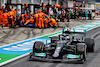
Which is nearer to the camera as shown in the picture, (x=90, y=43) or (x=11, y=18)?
(x=90, y=43)

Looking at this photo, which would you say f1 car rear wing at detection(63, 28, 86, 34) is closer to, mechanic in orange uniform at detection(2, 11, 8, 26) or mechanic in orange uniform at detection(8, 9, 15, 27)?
mechanic in orange uniform at detection(8, 9, 15, 27)

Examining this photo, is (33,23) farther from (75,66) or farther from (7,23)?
Answer: (75,66)

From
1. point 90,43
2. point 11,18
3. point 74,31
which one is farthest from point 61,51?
point 11,18

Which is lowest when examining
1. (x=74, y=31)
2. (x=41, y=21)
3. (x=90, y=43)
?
(x=41, y=21)

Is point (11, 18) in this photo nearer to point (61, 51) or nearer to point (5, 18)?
point (5, 18)

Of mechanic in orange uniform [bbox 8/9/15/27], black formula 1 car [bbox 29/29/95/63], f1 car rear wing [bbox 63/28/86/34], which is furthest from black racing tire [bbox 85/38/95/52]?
mechanic in orange uniform [bbox 8/9/15/27]

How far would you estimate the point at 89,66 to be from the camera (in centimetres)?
863

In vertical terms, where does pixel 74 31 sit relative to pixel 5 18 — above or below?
above

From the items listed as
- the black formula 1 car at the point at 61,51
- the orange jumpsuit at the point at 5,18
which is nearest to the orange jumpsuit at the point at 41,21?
the orange jumpsuit at the point at 5,18

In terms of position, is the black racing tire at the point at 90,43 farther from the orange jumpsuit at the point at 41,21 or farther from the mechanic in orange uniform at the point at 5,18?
the mechanic in orange uniform at the point at 5,18

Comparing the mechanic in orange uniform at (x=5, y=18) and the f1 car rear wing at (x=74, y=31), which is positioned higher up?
the f1 car rear wing at (x=74, y=31)

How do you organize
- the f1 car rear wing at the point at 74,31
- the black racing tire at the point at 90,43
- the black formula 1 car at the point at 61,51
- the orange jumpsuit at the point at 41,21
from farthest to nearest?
the orange jumpsuit at the point at 41,21 < the f1 car rear wing at the point at 74,31 < the black racing tire at the point at 90,43 < the black formula 1 car at the point at 61,51

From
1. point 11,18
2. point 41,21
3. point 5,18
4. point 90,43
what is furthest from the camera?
point 5,18

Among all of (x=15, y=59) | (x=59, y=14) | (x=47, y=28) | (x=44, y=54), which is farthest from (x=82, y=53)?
(x=59, y=14)
